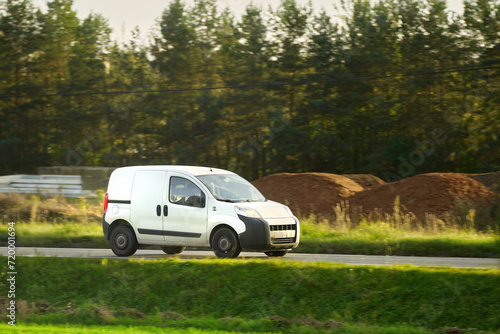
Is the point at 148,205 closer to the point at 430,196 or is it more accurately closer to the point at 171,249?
the point at 171,249

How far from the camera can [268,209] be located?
563 inches

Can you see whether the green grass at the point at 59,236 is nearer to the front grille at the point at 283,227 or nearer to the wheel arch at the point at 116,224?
the wheel arch at the point at 116,224

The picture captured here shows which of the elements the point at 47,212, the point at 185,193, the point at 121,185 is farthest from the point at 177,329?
the point at 47,212

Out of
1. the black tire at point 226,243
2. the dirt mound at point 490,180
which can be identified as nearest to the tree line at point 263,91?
the dirt mound at point 490,180

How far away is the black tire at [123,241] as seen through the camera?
1550 cm

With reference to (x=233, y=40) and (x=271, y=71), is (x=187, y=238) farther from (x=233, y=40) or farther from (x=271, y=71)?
(x=233, y=40)

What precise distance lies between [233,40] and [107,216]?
132ft

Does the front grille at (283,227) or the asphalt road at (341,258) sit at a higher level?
the front grille at (283,227)

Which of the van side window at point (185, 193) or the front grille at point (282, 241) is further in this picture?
the van side window at point (185, 193)

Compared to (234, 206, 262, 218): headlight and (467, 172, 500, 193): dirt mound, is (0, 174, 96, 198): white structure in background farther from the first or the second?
(234, 206, 262, 218): headlight

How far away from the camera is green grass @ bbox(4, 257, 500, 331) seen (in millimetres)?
11328

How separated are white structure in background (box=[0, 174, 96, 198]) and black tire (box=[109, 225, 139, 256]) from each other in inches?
865

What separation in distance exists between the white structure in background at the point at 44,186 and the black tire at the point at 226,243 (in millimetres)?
24031

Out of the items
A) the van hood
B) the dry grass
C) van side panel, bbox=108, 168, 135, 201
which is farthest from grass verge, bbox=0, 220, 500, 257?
the dry grass
